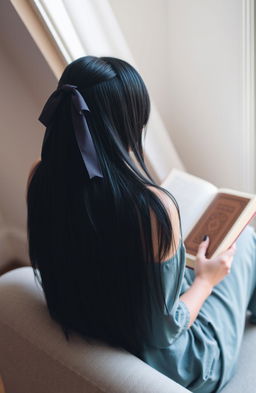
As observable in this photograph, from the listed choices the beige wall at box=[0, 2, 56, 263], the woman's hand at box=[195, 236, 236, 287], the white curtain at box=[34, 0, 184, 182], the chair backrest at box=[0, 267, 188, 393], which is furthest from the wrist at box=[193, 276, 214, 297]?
the beige wall at box=[0, 2, 56, 263]

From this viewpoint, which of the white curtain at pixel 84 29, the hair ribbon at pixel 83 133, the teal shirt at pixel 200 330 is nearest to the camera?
the hair ribbon at pixel 83 133

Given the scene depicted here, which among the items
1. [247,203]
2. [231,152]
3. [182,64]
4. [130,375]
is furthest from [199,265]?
[182,64]

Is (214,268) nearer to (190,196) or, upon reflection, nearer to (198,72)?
(190,196)

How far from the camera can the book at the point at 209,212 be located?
86 centimetres

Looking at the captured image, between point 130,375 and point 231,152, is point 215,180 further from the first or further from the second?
point 130,375

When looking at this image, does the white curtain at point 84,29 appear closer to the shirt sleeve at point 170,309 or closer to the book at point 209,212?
the book at point 209,212

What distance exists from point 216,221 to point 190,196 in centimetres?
12

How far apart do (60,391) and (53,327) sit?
12cm

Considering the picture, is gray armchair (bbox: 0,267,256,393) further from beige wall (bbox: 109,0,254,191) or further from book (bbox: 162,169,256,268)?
beige wall (bbox: 109,0,254,191)

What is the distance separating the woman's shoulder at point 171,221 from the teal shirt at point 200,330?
0.05ft

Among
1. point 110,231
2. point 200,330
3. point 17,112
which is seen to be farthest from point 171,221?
point 17,112

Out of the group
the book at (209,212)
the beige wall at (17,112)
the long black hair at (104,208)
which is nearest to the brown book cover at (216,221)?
the book at (209,212)

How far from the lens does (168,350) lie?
0.75 meters

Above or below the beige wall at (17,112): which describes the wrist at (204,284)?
below
